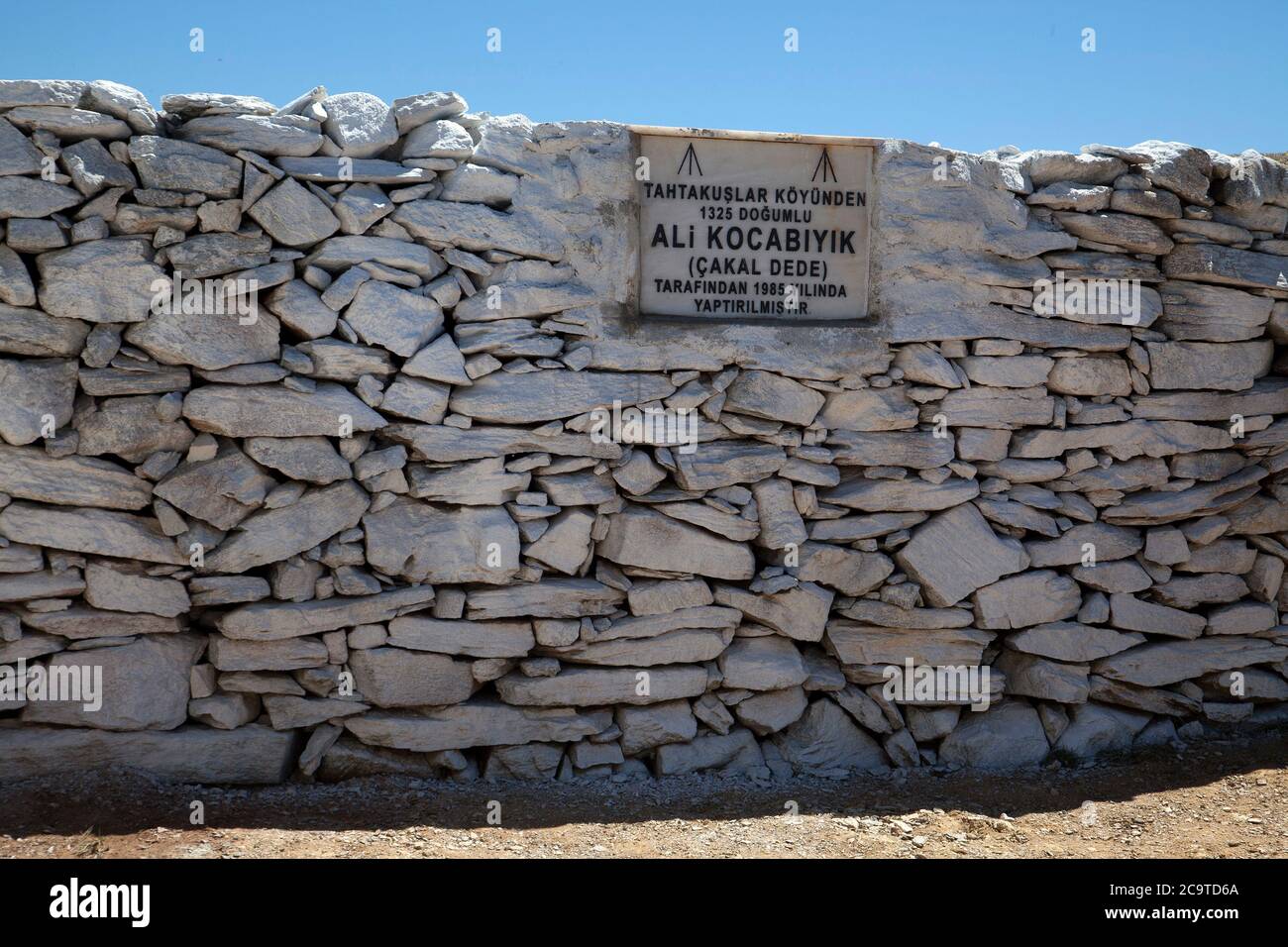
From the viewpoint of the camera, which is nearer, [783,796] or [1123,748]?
[783,796]

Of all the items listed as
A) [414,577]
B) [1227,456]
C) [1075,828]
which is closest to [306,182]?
[414,577]

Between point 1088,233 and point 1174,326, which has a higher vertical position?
point 1088,233

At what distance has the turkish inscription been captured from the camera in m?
5.48

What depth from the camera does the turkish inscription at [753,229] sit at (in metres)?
5.48

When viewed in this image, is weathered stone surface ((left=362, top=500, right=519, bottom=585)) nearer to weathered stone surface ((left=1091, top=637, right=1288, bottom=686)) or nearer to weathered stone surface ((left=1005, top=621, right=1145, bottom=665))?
weathered stone surface ((left=1005, top=621, right=1145, bottom=665))

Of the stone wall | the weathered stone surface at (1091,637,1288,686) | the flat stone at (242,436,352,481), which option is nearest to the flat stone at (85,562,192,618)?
the stone wall

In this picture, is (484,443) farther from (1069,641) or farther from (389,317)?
(1069,641)

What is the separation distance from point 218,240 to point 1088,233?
446cm

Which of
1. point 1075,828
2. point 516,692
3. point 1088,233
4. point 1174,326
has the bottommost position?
point 1075,828

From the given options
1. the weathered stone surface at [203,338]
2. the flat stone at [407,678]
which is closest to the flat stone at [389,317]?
the weathered stone surface at [203,338]

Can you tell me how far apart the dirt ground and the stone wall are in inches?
8.5

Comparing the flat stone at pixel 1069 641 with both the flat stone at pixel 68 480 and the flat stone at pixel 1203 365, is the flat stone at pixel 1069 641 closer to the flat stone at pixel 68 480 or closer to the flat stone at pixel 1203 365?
the flat stone at pixel 1203 365

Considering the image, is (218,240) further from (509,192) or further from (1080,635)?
(1080,635)

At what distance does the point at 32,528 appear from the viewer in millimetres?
4703
